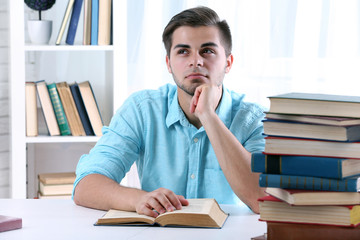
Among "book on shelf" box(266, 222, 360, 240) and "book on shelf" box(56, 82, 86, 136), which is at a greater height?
"book on shelf" box(56, 82, 86, 136)

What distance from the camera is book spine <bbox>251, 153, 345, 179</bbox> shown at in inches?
41.6

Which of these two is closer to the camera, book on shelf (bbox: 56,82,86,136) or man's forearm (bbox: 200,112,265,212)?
man's forearm (bbox: 200,112,265,212)

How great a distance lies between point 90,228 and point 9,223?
7.4 inches

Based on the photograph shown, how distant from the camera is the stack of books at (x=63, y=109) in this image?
8.88ft

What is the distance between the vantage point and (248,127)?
6.36 ft

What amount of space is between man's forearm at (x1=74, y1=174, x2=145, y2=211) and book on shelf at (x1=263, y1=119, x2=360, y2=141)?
1.67ft

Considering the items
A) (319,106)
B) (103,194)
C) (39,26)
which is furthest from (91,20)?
(319,106)

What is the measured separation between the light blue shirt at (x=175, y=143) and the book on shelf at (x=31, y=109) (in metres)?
0.86

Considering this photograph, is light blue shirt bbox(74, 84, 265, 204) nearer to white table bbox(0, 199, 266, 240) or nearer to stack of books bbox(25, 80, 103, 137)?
white table bbox(0, 199, 266, 240)

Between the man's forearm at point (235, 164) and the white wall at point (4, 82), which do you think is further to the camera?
the white wall at point (4, 82)

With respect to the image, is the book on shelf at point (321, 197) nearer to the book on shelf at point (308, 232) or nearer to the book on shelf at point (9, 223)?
the book on shelf at point (308, 232)

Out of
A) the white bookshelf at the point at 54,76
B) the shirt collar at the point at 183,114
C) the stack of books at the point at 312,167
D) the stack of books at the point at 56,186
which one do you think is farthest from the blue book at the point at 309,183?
the stack of books at the point at 56,186

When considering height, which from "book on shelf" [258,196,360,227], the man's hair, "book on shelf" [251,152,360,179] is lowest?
"book on shelf" [258,196,360,227]

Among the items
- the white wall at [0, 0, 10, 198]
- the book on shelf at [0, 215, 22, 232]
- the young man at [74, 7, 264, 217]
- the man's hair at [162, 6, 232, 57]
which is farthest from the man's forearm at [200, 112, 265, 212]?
the white wall at [0, 0, 10, 198]
